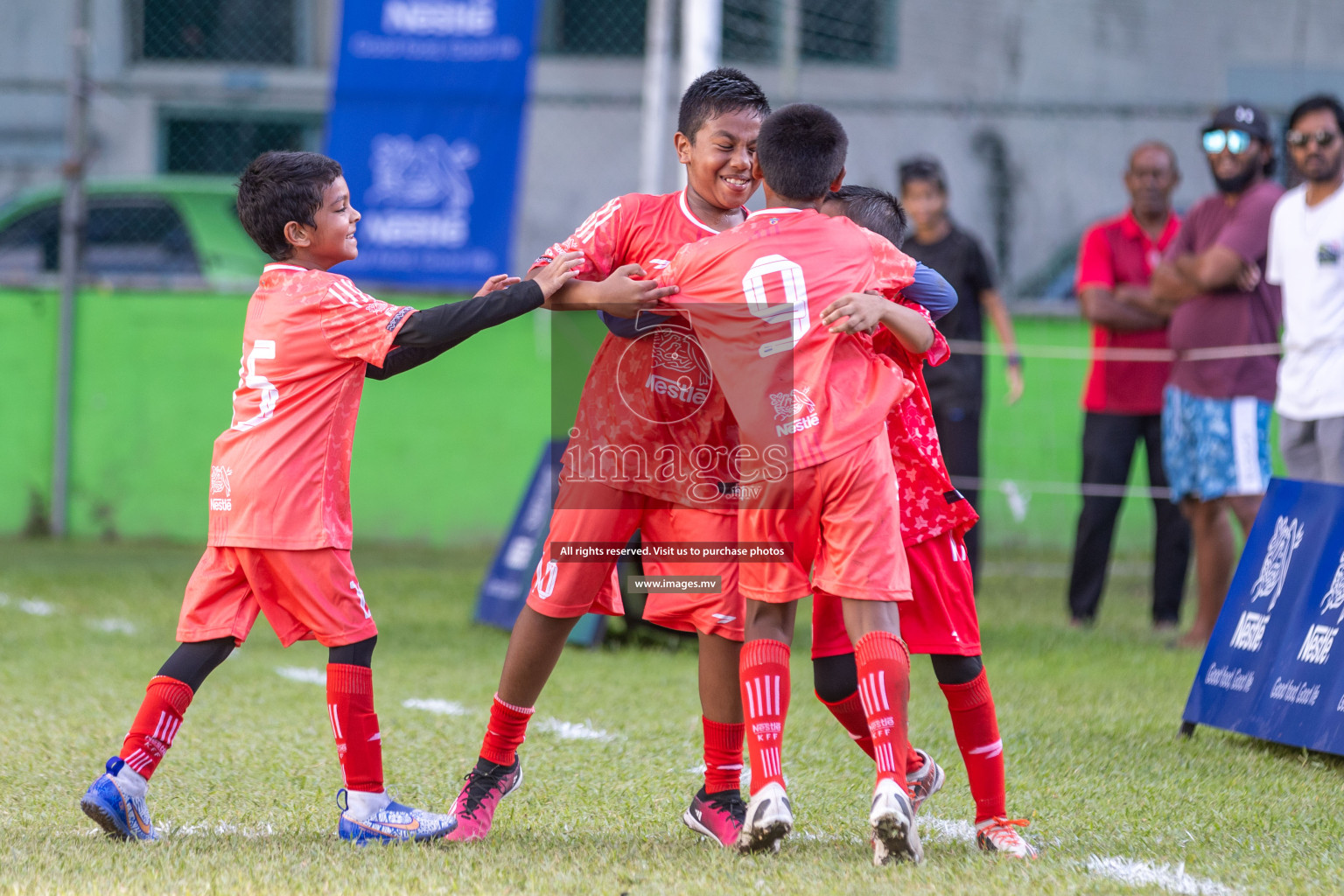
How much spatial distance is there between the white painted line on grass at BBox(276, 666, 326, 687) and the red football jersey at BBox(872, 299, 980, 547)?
113 inches

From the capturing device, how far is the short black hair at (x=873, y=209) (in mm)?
3479

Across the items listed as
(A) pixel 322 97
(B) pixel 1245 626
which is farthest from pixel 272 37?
(B) pixel 1245 626

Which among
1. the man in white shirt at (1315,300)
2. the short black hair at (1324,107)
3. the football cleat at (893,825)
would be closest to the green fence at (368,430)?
the man in white shirt at (1315,300)

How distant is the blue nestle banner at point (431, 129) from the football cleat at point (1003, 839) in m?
6.85

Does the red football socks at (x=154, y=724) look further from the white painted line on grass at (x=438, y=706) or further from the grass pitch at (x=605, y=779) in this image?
the white painted line on grass at (x=438, y=706)

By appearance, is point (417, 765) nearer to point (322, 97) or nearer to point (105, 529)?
point (105, 529)

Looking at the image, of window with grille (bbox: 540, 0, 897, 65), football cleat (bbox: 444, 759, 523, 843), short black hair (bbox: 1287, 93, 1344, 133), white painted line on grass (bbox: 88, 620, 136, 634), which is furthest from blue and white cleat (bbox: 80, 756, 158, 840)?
window with grille (bbox: 540, 0, 897, 65)

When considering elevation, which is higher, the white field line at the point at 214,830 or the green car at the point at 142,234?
the green car at the point at 142,234

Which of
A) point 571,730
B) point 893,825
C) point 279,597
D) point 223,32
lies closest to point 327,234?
point 279,597

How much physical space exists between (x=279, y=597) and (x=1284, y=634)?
9.47 ft

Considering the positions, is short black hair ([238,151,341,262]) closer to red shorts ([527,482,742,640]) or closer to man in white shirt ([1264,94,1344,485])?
red shorts ([527,482,742,640])

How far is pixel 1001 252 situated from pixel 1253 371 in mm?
6569

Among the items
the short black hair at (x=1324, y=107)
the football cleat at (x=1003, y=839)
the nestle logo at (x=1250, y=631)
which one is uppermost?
the short black hair at (x=1324, y=107)

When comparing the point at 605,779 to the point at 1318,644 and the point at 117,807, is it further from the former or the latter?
the point at 1318,644
